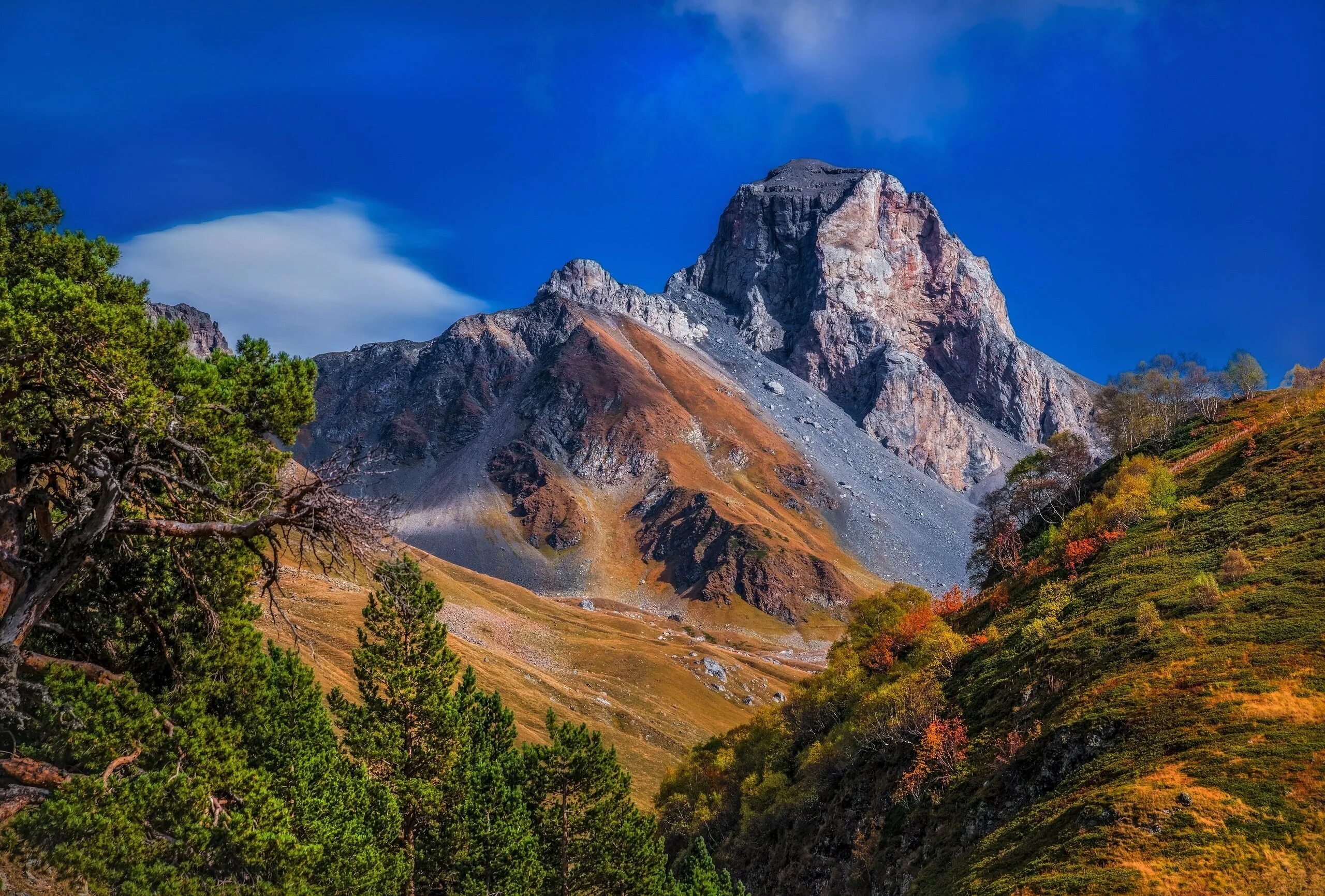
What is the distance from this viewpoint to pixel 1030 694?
35.2m

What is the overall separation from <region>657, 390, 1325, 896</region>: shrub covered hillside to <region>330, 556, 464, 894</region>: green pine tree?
63.2ft

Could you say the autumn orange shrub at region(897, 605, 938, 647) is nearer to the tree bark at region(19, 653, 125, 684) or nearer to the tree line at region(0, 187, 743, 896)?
the tree line at region(0, 187, 743, 896)

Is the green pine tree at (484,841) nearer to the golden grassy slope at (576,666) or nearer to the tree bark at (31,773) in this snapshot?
the tree bark at (31,773)

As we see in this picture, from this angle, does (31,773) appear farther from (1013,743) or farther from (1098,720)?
(1013,743)

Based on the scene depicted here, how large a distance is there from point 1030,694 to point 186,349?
34.5 metres

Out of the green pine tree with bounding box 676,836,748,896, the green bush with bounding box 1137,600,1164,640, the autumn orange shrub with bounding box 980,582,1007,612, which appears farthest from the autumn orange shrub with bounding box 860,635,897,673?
the green bush with bounding box 1137,600,1164,640

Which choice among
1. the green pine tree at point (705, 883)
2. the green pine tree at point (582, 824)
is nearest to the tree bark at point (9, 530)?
the green pine tree at point (582, 824)

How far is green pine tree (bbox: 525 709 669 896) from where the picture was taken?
36.7 meters

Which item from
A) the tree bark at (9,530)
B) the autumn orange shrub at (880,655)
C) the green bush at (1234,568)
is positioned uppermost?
the green bush at (1234,568)

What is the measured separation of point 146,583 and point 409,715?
697 inches

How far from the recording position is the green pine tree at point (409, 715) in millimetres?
31156

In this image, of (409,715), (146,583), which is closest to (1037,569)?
(409,715)

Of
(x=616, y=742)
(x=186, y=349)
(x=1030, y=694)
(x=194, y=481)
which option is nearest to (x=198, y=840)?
(x=194, y=481)

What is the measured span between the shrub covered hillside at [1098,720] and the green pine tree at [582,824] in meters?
9.74
